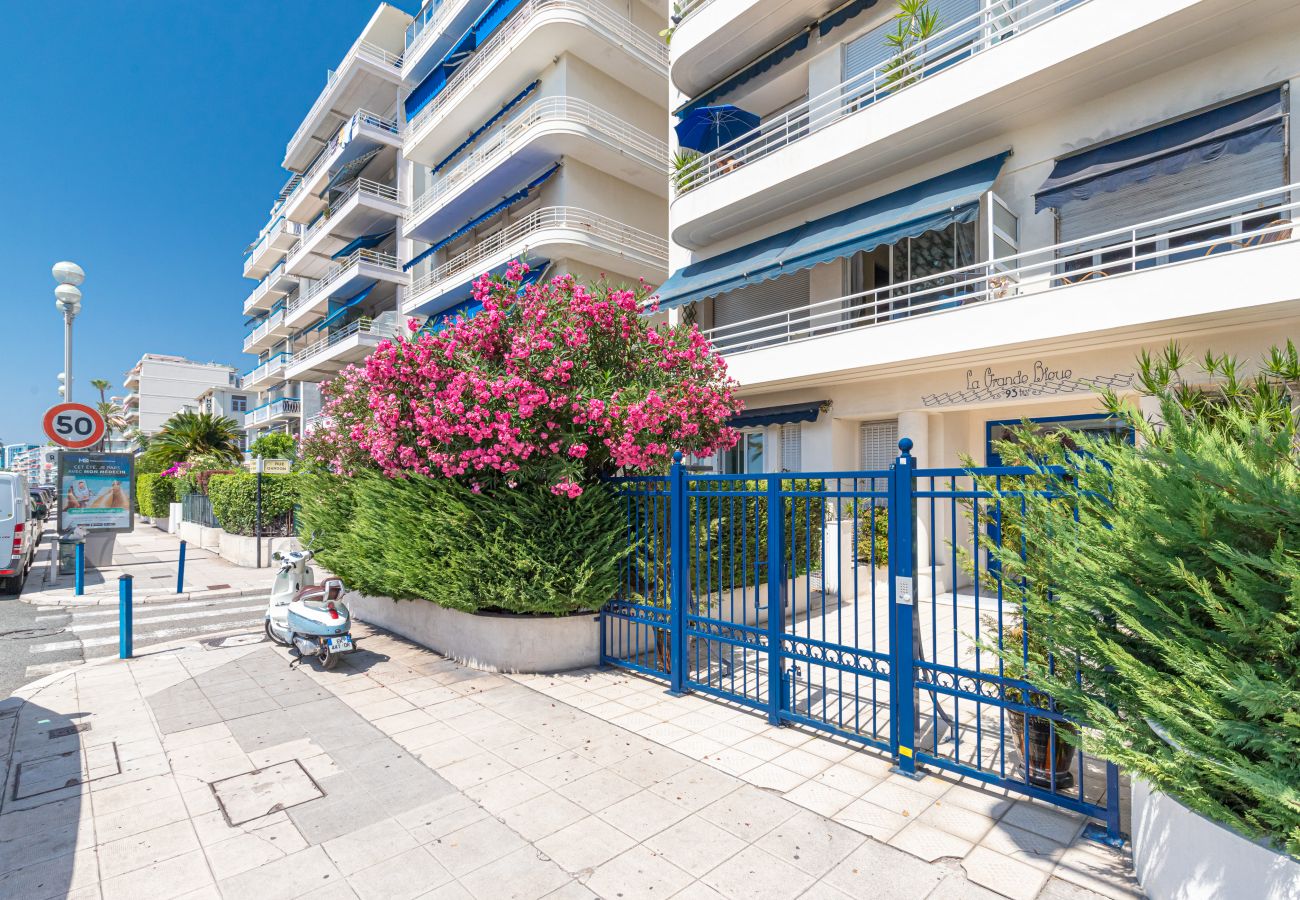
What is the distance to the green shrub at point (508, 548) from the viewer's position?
6.73 metres

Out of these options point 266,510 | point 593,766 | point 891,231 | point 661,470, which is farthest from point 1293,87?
point 266,510

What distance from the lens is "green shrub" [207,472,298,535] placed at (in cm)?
1711

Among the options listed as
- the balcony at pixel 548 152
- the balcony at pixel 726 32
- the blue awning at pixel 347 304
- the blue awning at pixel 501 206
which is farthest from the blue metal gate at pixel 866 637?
the blue awning at pixel 347 304

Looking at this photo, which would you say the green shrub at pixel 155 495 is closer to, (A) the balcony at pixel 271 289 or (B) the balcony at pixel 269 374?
(B) the balcony at pixel 269 374

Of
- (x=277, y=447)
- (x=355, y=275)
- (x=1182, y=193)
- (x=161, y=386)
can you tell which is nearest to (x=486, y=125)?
(x=355, y=275)

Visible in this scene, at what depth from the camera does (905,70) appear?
1139cm

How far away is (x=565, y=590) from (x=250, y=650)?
186 inches

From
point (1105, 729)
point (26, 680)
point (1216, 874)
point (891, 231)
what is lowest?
point (26, 680)

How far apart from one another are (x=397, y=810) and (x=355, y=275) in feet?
86.7

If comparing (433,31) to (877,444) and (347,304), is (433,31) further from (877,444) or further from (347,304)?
(877,444)

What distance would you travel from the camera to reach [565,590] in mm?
6824

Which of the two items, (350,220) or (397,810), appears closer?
(397,810)

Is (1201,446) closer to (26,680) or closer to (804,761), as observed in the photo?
(804,761)

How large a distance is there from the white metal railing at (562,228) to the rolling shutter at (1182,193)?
11892mm
